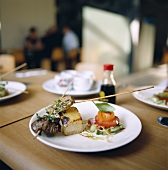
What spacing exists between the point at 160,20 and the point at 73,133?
6.57 meters

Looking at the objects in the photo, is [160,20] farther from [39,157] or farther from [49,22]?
[39,157]

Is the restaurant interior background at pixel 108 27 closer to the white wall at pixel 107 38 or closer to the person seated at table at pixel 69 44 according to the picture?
the white wall at pixel 107 38

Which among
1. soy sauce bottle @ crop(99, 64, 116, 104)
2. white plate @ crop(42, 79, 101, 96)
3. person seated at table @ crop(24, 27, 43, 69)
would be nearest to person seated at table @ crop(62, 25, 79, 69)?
person seated at table @ crop(24, 27, 43, 69)

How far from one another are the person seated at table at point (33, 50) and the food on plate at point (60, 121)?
4646 millimetres

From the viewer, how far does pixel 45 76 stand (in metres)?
1.80

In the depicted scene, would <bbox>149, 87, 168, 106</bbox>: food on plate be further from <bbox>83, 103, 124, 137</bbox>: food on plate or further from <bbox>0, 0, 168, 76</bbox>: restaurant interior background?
<bbox>0, 0, 168, 76</bbox>: restaurant interior background

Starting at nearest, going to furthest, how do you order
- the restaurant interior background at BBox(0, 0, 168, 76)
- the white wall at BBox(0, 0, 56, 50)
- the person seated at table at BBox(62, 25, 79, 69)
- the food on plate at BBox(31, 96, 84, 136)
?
the food on plate at BBox(31, 96, 84, 136) < the restaurant interior background at BBox(0, 0, 168, 76) < the white wall at BBox(0, 0, 56, 50) < the person seated at table at BBox(62, 25, 79, 69)

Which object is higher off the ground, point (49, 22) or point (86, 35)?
point (49, 22)

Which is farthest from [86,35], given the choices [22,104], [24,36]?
[22,104]

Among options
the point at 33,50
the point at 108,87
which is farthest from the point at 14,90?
the point at 33,50

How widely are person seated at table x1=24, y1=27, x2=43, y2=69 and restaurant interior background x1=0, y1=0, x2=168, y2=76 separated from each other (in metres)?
0.38

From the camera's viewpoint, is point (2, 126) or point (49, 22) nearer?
point (2, 126)

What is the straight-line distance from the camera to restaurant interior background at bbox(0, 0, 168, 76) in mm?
4977

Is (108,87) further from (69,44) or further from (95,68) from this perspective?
(69,44)
